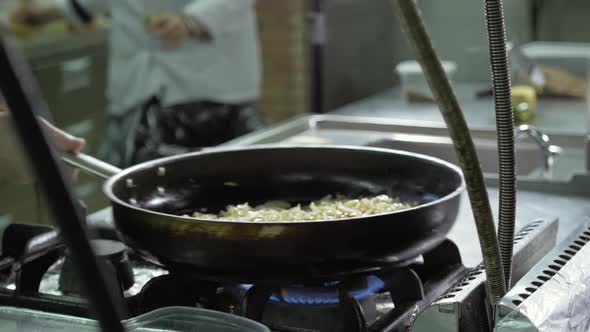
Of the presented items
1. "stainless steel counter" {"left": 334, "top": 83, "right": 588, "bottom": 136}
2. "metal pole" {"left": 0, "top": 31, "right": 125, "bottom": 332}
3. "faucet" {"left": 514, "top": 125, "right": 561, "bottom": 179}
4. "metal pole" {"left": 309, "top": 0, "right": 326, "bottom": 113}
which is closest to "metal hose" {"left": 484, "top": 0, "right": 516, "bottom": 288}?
"metal pole" {"left": 0, "top": 31, "right": 125, "bottom": 332}

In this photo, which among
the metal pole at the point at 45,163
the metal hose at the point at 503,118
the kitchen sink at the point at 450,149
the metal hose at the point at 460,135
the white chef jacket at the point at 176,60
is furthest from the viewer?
the white chef jacket at the point at 176,60

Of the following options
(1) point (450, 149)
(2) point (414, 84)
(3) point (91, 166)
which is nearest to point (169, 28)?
(2) point (414, 84)

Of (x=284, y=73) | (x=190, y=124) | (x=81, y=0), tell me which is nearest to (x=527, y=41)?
(x=284, y=73)

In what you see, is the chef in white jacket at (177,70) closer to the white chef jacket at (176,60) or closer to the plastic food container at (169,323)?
the white chef jacket at (176,60)

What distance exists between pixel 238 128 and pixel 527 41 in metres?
1.31

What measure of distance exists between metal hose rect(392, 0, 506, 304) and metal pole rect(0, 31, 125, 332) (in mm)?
289

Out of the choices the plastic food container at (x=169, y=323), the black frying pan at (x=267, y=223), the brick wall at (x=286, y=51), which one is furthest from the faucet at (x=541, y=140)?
the brick wall at (x=286, y=51)

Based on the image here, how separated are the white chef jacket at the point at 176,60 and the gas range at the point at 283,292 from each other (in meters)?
2.07

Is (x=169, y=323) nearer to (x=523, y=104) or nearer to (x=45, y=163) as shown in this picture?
(x=45, y=163)

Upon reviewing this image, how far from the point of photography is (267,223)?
89 cm

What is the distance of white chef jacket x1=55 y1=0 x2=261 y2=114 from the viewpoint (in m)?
3.14

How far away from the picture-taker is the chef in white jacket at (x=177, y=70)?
3033 mm

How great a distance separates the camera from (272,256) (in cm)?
91

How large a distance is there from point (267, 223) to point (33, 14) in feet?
9.15
